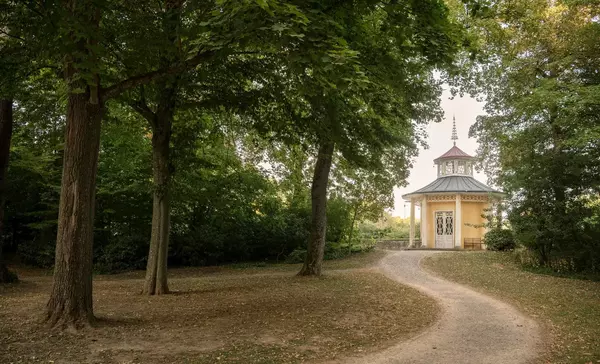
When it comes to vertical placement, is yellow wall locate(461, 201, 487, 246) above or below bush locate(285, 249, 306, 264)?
above

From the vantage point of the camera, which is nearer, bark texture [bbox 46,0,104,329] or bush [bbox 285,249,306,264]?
bark texture [bbox 46,0,104,329]

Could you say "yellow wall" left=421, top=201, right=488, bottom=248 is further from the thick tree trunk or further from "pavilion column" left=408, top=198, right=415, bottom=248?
the thick tree trunk

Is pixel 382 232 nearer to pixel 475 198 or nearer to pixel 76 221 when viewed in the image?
pixel 475 198

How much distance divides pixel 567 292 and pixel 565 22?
33.0ft

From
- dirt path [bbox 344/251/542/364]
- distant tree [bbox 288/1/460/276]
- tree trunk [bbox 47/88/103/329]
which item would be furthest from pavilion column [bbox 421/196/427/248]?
tree trunk [bbox 47/88/103/329]

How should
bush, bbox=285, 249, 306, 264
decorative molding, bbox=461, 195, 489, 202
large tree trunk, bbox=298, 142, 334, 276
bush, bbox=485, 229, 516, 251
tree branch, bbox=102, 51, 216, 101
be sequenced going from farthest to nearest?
1. decorative molding, bbox=461, 195, 489, 202
2. bush, bbox=485, 229, 516, 251
3. bush, bbox=285, 249, 306, 264
4. large tree trunk, bbox=298, 142, 334, 276
5. tree branch, bbox=102, 51, 216, 101

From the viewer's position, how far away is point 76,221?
7172 millimetres

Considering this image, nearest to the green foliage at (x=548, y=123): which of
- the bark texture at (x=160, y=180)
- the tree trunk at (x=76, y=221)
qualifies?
the bark texture at (x=160, y=180)

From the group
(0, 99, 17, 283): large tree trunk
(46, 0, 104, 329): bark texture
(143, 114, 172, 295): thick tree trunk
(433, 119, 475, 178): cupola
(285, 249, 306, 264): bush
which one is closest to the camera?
(46, 0, 104, 329): bark texture

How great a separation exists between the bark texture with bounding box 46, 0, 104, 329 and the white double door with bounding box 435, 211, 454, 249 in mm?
24444

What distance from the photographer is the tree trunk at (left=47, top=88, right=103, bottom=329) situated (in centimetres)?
710

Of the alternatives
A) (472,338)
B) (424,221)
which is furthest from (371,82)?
(424,221)

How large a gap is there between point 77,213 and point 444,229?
24.9 meters

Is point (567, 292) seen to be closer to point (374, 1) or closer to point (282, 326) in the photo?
point (282, 326)
